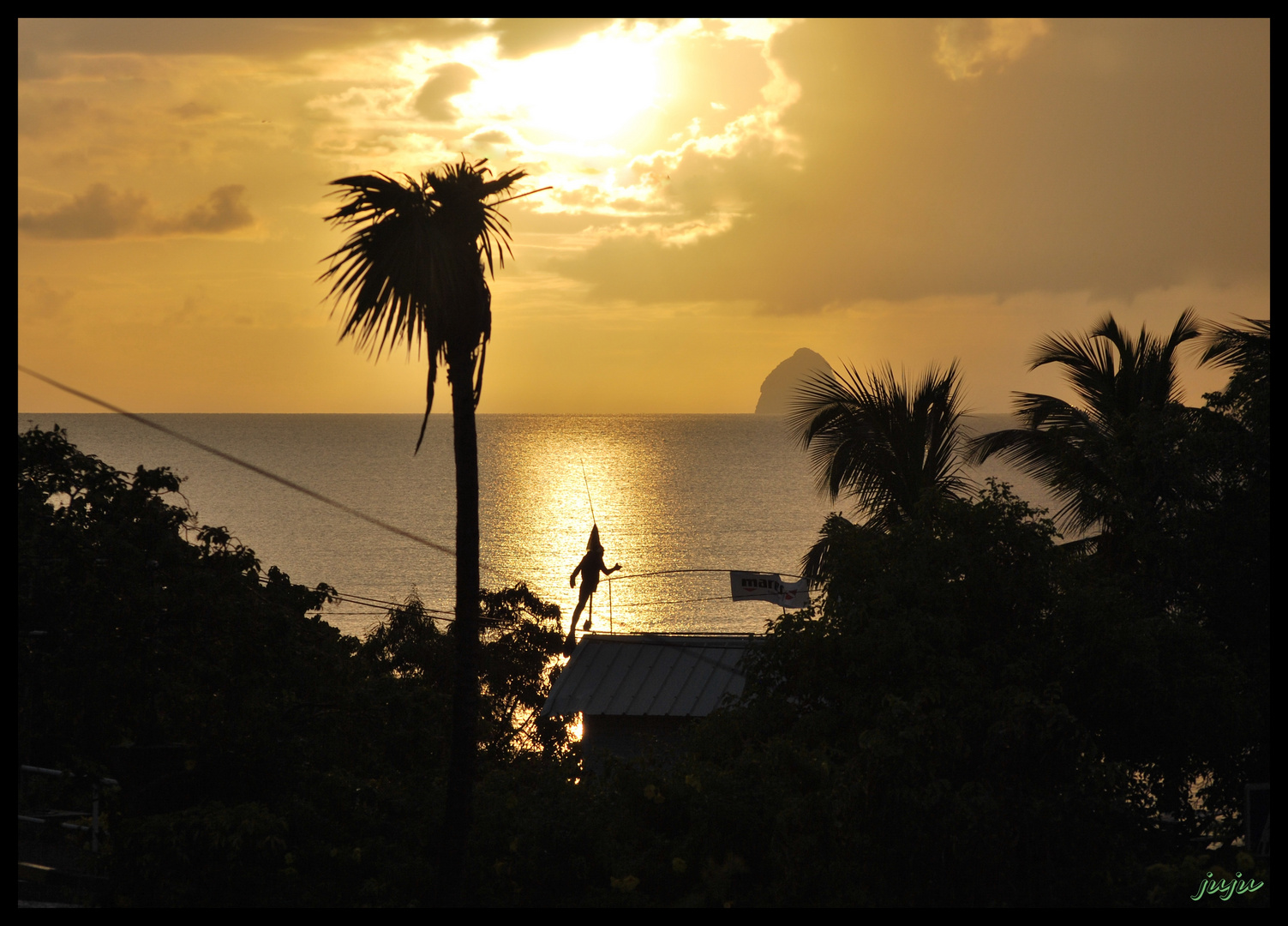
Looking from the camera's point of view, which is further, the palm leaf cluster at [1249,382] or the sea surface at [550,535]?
the sea surface at [550,535]

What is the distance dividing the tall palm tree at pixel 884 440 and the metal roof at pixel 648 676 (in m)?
3.50

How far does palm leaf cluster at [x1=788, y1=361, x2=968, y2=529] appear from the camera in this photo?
63.1 feet

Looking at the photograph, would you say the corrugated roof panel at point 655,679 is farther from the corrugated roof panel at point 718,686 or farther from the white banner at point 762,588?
the white banner at point 762,588

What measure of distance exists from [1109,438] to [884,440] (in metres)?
4.52

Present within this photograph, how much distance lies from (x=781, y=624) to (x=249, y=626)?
7.40 m

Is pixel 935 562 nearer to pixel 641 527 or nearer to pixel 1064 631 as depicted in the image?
pixel 1064 631

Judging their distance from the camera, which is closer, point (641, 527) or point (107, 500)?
point (107, 500)

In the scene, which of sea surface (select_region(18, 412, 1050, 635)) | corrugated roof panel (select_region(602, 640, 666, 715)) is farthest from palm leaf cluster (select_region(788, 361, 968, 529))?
sea surface (select_region(18, 412, 1050, 635))

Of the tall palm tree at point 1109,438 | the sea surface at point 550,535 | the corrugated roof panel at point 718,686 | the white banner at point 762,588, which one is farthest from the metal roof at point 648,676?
the sea surface at point 550,535

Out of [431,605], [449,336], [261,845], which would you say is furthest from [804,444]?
[431,605]

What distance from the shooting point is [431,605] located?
79.4 metres

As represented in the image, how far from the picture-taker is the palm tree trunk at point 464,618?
1278cm

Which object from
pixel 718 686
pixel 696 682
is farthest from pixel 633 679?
pixel 718 686

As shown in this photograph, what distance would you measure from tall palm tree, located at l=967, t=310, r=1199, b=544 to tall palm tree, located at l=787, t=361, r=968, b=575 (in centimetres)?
81
